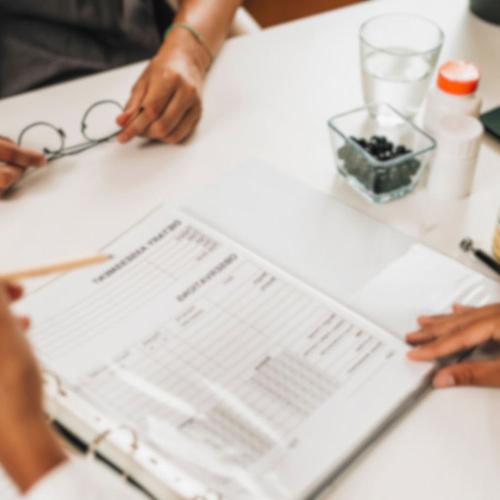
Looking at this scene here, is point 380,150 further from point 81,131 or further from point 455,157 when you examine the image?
point 81,131

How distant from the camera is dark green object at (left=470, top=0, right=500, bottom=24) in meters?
1.17

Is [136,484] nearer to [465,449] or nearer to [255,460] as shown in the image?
[255,460]

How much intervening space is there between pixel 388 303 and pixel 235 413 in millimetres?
210

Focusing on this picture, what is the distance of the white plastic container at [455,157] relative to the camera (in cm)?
85

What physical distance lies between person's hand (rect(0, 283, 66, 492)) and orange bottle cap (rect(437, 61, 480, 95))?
2.00 feet

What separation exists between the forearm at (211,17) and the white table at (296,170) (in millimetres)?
28

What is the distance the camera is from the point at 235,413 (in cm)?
66

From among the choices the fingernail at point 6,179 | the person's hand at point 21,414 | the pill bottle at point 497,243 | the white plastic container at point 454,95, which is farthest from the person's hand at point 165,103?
→ the person's hand at point 21,414

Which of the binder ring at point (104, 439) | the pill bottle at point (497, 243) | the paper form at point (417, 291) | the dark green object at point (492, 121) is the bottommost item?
the binder ring at point (104, 439)

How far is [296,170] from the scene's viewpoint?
0.95 meters

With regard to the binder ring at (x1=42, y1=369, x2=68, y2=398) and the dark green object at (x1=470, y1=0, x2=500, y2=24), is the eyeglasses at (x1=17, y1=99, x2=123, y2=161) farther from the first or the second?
the dark green object at (x1=470, y1=0, x2=500, y2=24)

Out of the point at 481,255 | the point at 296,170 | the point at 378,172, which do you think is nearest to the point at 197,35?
the point at 296,170

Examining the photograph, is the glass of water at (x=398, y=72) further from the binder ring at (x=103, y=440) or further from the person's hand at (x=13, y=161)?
the binder ring at (x=103, y=440)

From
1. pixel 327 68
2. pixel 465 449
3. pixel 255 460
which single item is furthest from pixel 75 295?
pixel 327 68
